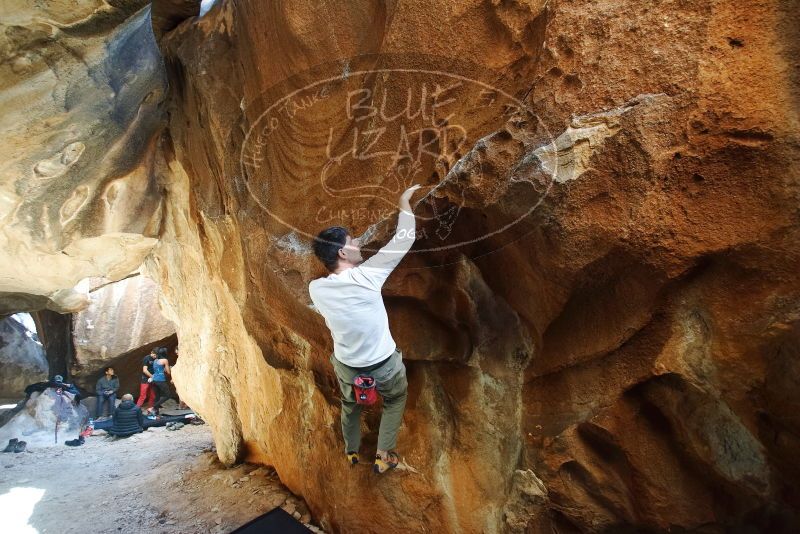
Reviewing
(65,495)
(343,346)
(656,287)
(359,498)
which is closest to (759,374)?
(656,287)

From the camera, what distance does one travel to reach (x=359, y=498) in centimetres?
258

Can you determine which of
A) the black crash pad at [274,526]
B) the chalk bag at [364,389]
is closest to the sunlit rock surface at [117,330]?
the black crash pad at [274,526]

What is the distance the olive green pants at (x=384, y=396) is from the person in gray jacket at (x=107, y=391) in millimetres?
6647

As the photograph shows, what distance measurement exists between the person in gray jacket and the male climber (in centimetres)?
697

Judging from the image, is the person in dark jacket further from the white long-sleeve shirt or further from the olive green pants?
the white long-sleeve shirt

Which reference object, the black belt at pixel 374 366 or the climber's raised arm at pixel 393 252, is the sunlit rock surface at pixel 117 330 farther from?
the climber's raised arm at pixel 393 252

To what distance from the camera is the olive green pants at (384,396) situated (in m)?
1.90

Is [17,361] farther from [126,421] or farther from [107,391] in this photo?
[126,421]

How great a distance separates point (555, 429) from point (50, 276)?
4.06 metres

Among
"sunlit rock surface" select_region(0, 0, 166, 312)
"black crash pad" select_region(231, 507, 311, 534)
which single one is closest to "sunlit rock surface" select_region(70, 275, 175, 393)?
"sunlit rock surface" select_region(0, 0, 166, 312)

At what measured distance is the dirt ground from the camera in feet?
10.5

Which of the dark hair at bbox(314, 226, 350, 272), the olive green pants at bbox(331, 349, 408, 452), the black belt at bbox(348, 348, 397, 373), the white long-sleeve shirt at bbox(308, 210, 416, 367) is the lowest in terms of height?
the olive green pants at bbox(331, 349, 408, 452)

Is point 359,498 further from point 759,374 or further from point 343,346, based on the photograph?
point 759,374

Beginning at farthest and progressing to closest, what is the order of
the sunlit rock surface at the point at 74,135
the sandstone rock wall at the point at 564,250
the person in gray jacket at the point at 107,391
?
the person in gray jacket at the point at 107,391
the sunlit rock surface at the point at 74,135
the sandstone rock wall at the point at 564,250
